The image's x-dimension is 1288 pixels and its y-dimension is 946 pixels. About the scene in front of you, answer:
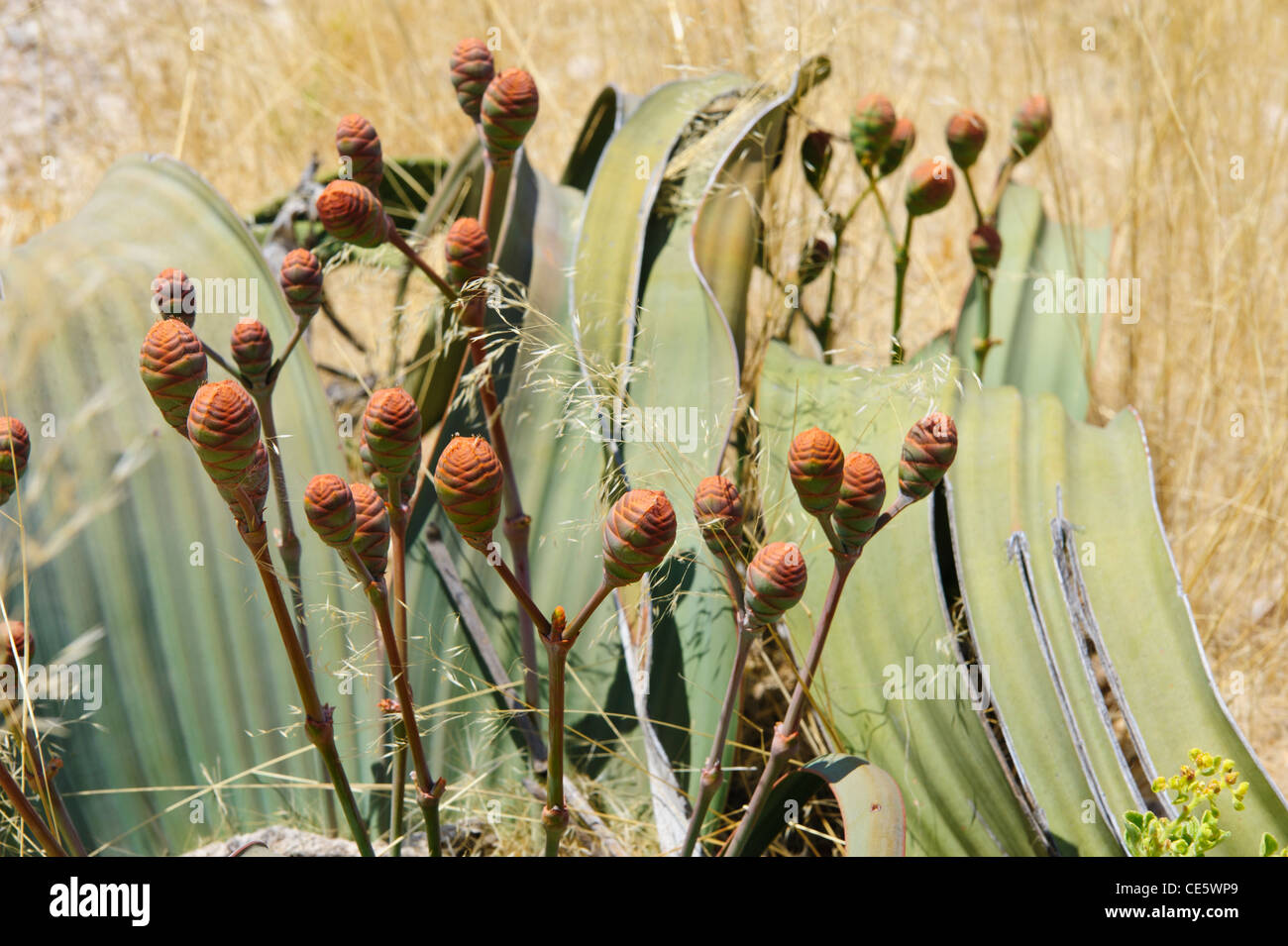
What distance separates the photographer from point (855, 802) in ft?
2.23

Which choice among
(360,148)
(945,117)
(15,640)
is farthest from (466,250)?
(945,117)

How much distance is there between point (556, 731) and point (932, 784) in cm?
42

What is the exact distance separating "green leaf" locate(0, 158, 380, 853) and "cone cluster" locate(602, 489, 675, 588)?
453 mm

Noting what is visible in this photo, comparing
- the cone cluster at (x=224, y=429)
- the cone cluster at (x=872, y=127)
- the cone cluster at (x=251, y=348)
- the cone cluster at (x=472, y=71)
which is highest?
the cone cluster at (x=872, y=127)

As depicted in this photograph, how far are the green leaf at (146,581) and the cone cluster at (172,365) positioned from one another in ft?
1.16

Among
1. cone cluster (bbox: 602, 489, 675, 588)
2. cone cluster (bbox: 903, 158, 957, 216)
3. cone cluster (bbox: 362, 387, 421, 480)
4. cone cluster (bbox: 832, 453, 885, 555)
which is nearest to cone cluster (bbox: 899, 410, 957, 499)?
cone cluster (bbox: 832, 453, 885, 555)

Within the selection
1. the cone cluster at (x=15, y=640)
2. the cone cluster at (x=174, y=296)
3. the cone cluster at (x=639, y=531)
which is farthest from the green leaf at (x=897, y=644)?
the cone cluster at (x=15, y=640)

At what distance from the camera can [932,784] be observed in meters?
0.91

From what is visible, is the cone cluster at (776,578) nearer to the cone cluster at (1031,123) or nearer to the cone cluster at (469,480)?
the cone cluster at (469,480)

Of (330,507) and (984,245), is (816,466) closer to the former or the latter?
(330,507)

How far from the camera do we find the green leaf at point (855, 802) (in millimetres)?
656

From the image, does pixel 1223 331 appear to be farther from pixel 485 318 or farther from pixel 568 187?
pixel 485 318
